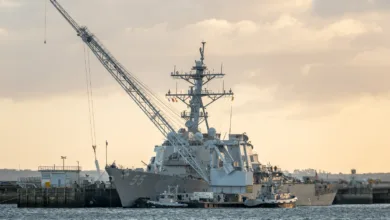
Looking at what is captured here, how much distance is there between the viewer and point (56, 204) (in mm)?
128625

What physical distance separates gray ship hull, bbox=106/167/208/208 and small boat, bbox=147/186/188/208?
209cm

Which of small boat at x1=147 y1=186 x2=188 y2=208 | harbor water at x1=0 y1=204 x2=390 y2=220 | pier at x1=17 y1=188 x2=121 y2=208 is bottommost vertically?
harbor water at x1=0 y1=204 x2=390 y2=220

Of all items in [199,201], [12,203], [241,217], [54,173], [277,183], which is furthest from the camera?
[12,203]

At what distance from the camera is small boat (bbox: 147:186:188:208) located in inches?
4547

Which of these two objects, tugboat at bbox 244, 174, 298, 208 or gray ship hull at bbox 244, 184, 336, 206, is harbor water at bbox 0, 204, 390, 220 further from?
gray ship hull at bbox 244, 184, 336, 206

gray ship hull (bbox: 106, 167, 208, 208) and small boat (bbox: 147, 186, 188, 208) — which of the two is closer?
small boat (bbox: 147, 186, 188, 208)

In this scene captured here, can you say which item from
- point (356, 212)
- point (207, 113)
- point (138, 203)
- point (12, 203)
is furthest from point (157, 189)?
point (12, 203)

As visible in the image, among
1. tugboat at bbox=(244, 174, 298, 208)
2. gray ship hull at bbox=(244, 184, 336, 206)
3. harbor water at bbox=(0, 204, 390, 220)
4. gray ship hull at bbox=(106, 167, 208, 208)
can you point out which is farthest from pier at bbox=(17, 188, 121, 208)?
gray ship hull at bbox=(244, 184, 336, 206)

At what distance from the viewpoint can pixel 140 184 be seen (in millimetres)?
118625

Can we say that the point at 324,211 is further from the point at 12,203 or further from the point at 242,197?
the point at 12,203

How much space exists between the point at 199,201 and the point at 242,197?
18.5 ft

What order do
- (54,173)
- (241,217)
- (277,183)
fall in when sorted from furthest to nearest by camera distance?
(54,173) < (277,183) < (241,217)

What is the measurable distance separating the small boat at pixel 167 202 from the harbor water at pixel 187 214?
2.33 feet

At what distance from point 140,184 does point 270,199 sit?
45.3ft
